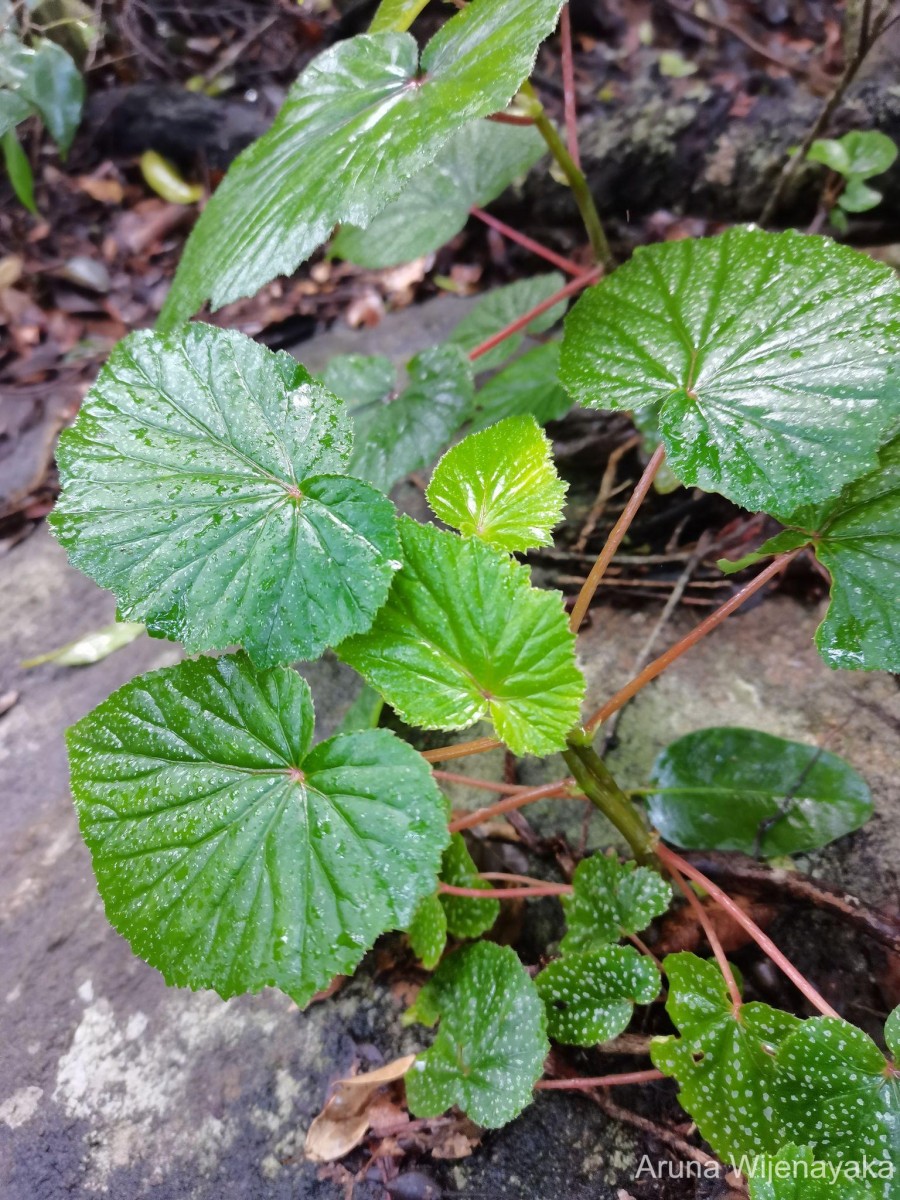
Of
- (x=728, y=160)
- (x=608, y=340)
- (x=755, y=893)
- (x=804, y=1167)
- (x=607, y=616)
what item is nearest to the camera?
(x=804, y=1167)

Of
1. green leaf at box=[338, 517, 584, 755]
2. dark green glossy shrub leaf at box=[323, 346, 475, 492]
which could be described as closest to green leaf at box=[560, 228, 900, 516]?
green leaf at box=[338, 517, 584, 755]

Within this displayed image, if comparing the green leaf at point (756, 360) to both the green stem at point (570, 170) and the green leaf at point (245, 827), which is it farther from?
the green leaf at point (245, 827)

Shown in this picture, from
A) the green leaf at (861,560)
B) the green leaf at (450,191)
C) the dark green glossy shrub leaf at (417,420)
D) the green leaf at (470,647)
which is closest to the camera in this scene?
the green leaf at (470,647)

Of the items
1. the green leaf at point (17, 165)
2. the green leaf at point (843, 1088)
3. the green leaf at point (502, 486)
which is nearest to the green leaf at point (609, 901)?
the green leaf at point (843, 1088)

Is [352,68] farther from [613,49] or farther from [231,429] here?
[613,49]

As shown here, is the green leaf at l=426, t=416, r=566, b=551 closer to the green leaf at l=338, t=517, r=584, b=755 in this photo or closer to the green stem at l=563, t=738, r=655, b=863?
the green leaf at l=338, t=517, r=584, b=755

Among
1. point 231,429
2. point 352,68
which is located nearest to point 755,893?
point 231,429
